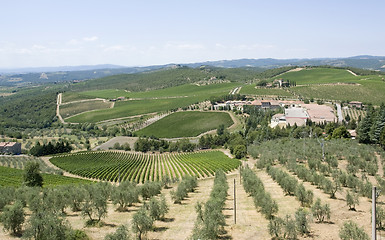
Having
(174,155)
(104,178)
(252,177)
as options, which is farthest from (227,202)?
(174,155)

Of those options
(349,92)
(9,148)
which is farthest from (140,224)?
(349,92)

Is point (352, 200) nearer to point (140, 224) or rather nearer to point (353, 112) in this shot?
point (140, 224)

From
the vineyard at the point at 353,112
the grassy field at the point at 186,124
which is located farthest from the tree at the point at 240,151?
the vineyard at the point at 353,112

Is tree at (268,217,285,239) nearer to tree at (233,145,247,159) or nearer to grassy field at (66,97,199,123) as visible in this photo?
tree at (233,145,247,159)

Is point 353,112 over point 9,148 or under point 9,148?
over

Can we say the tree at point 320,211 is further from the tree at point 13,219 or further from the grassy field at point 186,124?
the grassy field at point 186,124

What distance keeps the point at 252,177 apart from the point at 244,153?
33.1 metres

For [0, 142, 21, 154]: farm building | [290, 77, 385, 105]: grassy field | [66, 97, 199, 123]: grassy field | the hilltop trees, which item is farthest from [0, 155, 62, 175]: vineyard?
[290, 77, 385, 105]: grassy field

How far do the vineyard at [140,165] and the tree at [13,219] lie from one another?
97.8 ft

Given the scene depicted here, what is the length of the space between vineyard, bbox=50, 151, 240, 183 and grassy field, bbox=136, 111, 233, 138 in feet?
93.8

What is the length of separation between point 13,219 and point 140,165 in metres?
52.2

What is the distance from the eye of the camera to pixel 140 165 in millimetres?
76312

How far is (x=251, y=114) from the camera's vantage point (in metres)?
122

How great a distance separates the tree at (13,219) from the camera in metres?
23.9
